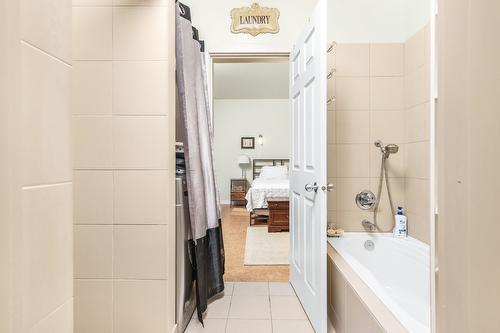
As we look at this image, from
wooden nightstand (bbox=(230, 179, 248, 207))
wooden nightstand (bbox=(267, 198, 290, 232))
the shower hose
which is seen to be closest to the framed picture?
wooden nightstand (bbox=(230, 179, 248, 207))

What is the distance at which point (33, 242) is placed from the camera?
50 cm

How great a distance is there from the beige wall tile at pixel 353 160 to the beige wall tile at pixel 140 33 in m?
1.59

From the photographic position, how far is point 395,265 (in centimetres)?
210

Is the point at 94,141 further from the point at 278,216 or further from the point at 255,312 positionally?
the point at 278,216

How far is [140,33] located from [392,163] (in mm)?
2059

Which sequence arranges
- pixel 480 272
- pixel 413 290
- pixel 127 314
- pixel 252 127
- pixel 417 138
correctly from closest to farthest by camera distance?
1. pixel 480 272
2. pixel 127 314
3. pixel 413 290
4. pixel 417 138
5. pixel 252 127

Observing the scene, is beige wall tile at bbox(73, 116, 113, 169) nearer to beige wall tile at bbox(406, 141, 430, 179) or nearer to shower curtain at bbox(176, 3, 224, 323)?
shower curtain at bbox(176, 3, 224, 323)

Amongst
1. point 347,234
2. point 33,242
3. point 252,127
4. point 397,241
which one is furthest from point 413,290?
point 252,127

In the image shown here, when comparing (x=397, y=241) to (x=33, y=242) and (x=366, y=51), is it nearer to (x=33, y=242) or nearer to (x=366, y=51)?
(x=366, y=51)

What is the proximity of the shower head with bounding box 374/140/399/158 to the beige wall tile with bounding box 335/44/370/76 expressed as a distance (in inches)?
23.4

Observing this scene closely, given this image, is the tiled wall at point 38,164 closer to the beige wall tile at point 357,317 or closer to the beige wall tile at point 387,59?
the beige wall tile at point 357,317

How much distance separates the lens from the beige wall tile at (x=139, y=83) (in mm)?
1422

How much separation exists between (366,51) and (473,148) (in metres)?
2.21

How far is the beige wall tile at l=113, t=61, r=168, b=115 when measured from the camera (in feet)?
4.66
